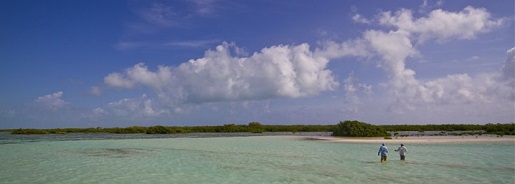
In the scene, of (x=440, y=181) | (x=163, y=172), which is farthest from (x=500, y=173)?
(x=163, y=172)

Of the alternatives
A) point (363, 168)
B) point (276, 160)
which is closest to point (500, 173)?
point (363, 168)

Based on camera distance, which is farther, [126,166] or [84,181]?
[126,166]

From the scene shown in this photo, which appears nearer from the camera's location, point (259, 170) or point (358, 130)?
point (259, 170)

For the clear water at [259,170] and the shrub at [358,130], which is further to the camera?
the shrub at [358,130]

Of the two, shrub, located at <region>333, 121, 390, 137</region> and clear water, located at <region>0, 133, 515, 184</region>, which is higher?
shrub, located at <region>333, 121, 390, 137</region>

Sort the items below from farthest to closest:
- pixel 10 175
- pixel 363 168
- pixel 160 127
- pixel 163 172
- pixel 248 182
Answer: pixel 160 127 → pixel 363 168 → pixel 163 172 → pixel 10 175 → pixel 248 182

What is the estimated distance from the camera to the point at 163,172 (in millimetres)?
20344

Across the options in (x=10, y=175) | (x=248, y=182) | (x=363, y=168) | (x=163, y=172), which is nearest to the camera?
(x=248, y=182)

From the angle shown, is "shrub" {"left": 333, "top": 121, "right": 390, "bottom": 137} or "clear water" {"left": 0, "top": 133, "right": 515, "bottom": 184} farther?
"shrub" {"left": 333, "top": 121, "right": 390, "bottom": 137}

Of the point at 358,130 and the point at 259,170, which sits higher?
the point at 358,130

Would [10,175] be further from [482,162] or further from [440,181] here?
[482,162]

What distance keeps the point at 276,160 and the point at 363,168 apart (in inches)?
246

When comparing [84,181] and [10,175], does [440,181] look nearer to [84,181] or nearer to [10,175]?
[84,181]

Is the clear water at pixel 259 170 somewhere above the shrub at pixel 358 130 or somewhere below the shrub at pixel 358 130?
below
